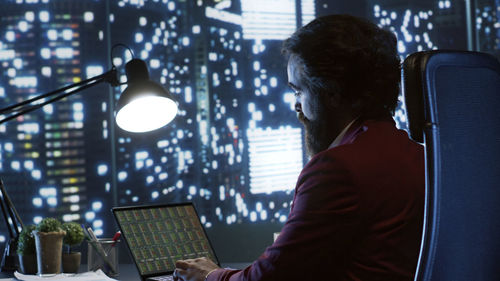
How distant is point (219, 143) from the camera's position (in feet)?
8.13

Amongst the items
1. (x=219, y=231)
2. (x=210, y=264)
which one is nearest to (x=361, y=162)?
(x=210, y=264)

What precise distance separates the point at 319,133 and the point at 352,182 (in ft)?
0.93

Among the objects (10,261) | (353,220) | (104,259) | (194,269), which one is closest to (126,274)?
(104,259)

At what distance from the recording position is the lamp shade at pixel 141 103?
5.93ft

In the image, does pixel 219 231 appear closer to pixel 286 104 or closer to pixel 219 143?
pixel 219 143

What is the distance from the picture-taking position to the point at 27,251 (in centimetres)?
176

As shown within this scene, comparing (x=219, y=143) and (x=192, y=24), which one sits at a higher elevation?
(x=192, y=24)

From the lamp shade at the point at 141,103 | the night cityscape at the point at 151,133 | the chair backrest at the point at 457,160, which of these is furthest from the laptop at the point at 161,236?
the chair backrest at the point at 457,160

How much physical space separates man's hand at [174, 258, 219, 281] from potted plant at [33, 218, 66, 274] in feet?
1.89

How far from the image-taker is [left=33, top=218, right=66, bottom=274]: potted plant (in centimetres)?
169

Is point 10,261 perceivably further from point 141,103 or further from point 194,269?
point 194,269

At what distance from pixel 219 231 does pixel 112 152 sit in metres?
0.60

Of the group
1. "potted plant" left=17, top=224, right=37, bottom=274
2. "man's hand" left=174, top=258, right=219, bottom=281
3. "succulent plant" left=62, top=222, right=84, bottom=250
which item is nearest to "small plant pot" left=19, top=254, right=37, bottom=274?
"potted plant" left=17, top=224, right=37, bottom=274

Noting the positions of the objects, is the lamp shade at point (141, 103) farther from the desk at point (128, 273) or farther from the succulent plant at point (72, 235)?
the desk at point (128, 273)
